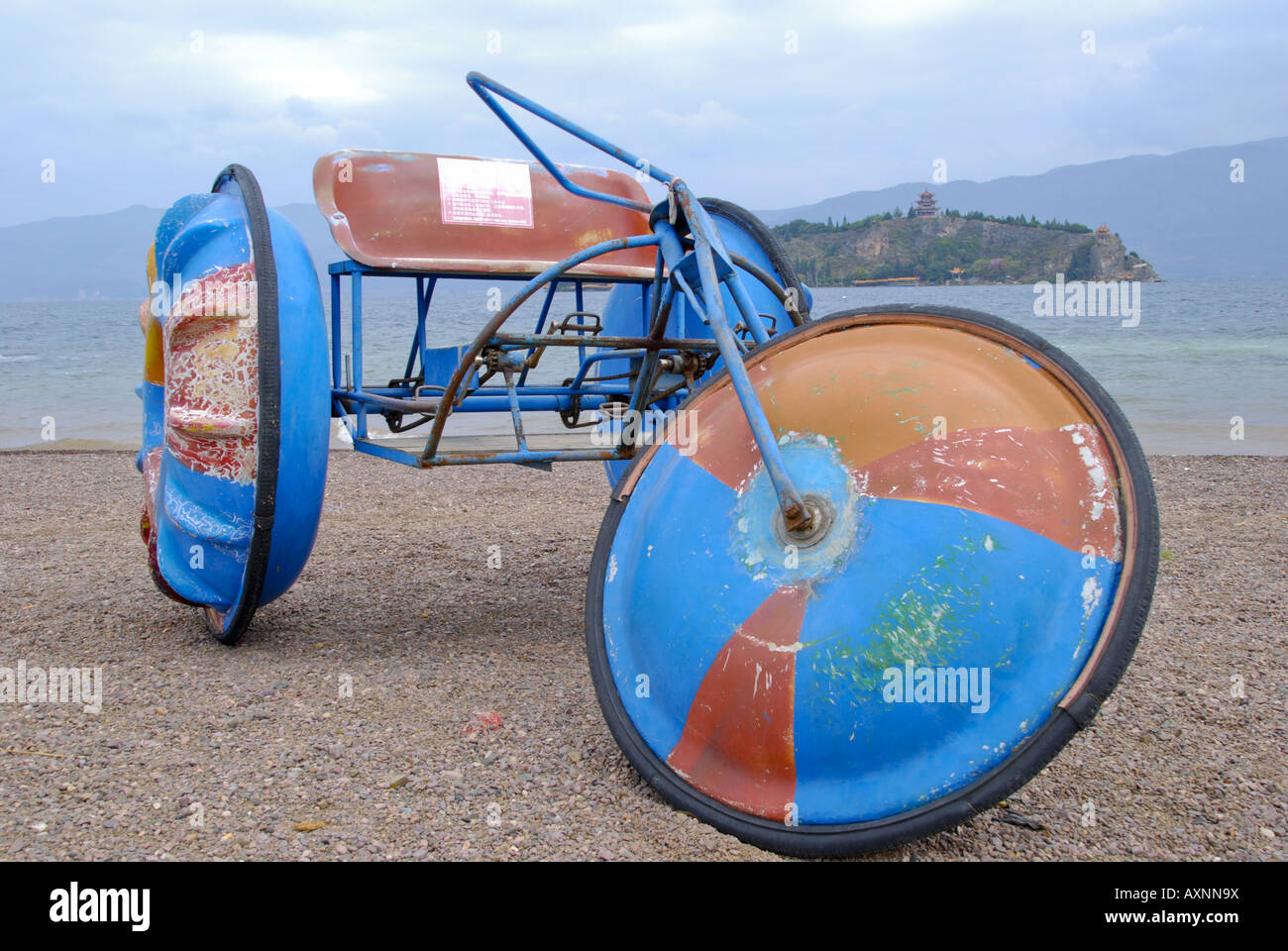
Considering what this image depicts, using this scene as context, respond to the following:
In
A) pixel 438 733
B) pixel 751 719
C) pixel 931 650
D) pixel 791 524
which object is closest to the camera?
pixel 931 650

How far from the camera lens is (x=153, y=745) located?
2.87 m

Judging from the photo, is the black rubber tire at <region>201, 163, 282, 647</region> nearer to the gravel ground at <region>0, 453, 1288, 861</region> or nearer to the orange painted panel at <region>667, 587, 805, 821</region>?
the gravel ground at <region>0, 453, 1288, 861</region>

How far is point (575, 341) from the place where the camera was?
3434 millimetres

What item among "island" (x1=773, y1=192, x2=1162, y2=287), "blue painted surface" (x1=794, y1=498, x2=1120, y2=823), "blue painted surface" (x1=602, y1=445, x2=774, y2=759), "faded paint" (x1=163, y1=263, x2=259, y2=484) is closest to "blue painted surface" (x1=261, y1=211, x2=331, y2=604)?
"faded paint" (x1=163, y1=263, x2=259, y2=484)

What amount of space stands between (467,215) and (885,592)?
2.98 metres

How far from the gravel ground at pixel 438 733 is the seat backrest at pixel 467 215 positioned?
1.56 meters

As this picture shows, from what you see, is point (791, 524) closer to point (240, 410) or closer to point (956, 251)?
point (240, 410)

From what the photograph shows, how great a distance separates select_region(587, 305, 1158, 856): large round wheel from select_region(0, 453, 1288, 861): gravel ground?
0.22m

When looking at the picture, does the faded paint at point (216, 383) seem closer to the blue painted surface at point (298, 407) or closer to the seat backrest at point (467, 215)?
the blue painted surface at point (298, 407)

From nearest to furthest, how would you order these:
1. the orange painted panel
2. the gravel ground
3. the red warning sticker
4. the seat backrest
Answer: the orange painted panel → the gravel ground → the seat backrest → the red warning sticker

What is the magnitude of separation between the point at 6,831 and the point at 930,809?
211 centimetres

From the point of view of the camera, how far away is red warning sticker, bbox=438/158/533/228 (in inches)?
174

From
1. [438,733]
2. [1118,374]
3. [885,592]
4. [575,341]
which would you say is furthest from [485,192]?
[1118,374]

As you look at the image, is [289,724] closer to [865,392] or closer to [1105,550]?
[865,392]
